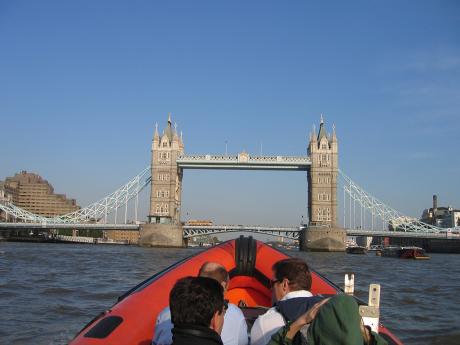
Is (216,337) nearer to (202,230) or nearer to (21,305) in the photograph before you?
(21,305)

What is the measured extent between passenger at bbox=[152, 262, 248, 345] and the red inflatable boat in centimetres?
39

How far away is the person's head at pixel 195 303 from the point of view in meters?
1.84

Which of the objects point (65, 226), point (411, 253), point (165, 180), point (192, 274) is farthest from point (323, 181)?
point (192, 274)

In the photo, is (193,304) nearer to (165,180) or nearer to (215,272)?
(215,272)

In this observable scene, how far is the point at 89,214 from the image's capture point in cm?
Answer: 6781

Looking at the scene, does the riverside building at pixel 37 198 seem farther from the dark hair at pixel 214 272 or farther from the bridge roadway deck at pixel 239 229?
the dark hair at pixel 214 272

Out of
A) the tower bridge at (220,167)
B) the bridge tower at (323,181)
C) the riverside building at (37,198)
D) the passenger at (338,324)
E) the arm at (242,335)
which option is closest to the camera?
the passenger at (338,324)

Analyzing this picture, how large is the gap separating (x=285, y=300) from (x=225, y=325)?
341 millimetres

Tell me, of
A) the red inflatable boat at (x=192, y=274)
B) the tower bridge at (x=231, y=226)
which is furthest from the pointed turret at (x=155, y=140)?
the red inflatable boat at (x=192, y=274)

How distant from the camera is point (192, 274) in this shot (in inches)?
143

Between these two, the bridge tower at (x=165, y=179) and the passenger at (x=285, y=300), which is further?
the bridge tower at (x=165, y=179)

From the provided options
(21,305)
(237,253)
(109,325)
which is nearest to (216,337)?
(109,325)

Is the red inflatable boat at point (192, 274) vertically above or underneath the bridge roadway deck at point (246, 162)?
underneath

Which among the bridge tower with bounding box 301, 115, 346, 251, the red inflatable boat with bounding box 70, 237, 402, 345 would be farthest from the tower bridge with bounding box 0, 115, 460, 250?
the red inflatable boat with bounding box 70, 237, 402, 345
